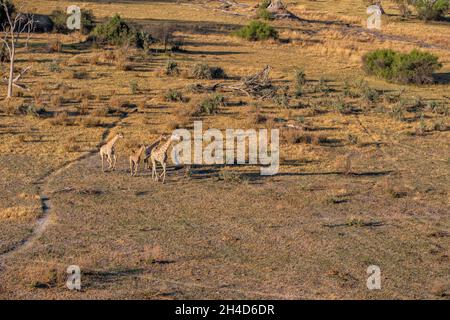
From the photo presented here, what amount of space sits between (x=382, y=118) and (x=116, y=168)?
45.2ft

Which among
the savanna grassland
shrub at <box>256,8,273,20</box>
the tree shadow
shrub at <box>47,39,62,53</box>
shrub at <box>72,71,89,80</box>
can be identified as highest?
shrub at <box>256,8,273,20</box>

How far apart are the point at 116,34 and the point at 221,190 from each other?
27135mm

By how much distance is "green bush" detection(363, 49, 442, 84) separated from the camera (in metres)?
40.0

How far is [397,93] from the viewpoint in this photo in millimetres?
36875

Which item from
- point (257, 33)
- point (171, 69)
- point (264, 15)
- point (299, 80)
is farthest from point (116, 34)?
point (264, 15)

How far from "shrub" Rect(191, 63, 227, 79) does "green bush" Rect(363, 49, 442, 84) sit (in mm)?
9504

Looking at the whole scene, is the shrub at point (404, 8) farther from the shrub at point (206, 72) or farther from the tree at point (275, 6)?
the shrub at point (206, 72)

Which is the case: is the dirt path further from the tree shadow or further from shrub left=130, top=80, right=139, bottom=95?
the tree shadow

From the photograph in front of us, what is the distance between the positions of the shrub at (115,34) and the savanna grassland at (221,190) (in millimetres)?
2115

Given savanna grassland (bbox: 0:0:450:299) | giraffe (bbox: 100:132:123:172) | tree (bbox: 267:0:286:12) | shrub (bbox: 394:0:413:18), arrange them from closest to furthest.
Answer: savanna grassland (bbox: 0:0:450:299) → giraffe (bbox: 100:132:123:172) → tree (bbox: 267:0:286:12) → shrub (bbox: 394:0:413:18)

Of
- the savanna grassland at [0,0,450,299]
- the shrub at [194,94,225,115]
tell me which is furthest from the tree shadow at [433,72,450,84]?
the shrub at [194,94,225,115]

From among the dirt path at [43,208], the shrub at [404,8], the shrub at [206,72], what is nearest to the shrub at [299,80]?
the shrub at [206,72]

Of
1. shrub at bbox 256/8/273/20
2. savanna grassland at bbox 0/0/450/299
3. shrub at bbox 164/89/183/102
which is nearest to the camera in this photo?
savanna grassland at bbox 0/0/450/299
